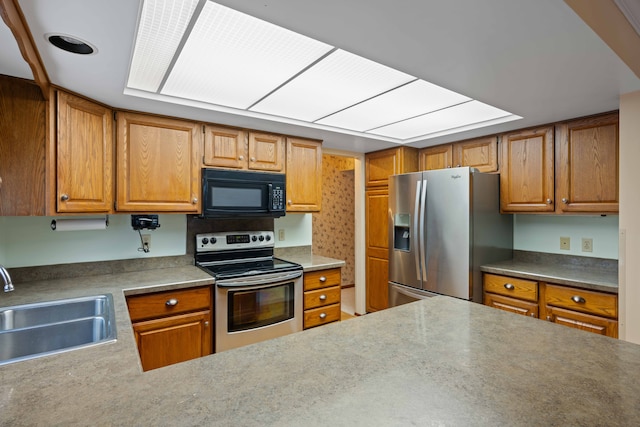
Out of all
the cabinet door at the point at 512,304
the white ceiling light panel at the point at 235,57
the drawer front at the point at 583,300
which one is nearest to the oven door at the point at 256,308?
the white ceiling light panel at the point at 235,57

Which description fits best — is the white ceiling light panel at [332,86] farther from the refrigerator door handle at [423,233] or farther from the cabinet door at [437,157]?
the cabinet door at [437,157]

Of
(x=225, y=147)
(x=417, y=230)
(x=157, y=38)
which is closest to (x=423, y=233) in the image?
(x=417, y=230)

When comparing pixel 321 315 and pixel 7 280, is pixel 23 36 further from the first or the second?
pixel 321 315

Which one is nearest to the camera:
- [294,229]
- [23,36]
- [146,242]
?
[23,36]

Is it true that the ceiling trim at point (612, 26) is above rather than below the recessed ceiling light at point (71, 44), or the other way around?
above

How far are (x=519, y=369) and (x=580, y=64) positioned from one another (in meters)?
1.45

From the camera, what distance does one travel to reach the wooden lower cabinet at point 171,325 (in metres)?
1.98

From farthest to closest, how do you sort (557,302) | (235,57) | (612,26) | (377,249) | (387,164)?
(377,249)
(387,164)
(557,302)
(235,57)
(612,26)

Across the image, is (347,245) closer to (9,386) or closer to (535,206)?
(535,206)

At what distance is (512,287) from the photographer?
99.7 inches

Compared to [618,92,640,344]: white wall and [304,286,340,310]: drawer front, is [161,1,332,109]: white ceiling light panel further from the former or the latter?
[618,92,640,344]: white wall

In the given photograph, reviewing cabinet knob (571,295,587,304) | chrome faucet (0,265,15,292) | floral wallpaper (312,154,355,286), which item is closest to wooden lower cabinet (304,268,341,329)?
cabinet knob (571,295,587,304)

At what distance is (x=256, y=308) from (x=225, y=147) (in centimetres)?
127

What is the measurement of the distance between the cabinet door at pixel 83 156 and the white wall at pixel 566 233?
11.1 ft
